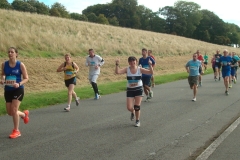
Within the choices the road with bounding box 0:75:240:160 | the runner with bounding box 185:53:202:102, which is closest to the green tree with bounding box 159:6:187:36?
the runner with bounding box 185:53:202:102

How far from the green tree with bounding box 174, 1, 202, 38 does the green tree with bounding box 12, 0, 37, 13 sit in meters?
60.9

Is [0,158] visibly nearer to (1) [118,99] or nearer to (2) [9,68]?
(2) [9,68]

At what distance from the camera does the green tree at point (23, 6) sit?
65.5 m

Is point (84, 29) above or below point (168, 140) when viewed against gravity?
above

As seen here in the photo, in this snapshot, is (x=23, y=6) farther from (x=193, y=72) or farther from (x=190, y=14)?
(x=190, y=14)

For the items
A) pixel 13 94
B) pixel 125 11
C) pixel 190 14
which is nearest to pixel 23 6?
pixel 125 11

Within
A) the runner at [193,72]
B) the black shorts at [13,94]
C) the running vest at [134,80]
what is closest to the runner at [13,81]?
the black shorts at [13,94]

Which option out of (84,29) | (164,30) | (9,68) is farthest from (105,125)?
(164,30)

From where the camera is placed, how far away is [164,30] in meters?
110

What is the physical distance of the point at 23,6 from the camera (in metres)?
66.2

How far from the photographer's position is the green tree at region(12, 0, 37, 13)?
65500mm

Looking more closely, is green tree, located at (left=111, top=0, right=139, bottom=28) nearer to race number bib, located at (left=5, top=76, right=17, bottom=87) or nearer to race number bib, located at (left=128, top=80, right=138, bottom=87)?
race number bib, located at (left=128, top=80, right=138, bottom=87)

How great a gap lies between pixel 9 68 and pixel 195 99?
24.8 ft

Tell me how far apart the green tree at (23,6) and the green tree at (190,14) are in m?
60.9
